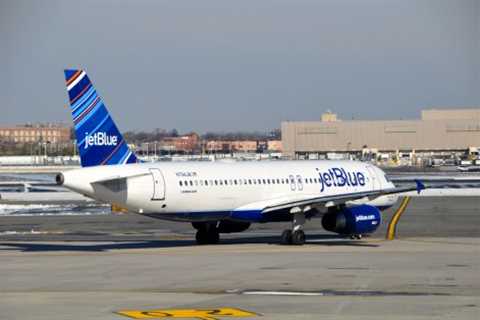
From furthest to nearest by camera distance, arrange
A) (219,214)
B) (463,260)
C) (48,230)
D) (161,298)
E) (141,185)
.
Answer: (48,230) → (219,214) → (141,185) → (463,260) → (161,298)

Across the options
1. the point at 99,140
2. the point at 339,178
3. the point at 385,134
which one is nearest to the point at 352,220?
the point at 339,178

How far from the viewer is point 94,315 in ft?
64.0

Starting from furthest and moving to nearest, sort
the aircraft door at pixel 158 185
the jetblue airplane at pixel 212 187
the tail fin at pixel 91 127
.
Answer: the tail fin at pixel 91 127
the aircraft door at pixel 158 185
the jetblue airplane at pixel 212 187

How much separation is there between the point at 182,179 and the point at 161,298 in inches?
572

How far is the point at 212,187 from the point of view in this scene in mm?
37562

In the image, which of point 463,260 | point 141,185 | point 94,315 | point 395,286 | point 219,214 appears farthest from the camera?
point 219,214

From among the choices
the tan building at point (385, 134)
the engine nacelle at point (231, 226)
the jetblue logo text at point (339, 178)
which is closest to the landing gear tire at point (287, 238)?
the engine nacelle at point (231, 226)

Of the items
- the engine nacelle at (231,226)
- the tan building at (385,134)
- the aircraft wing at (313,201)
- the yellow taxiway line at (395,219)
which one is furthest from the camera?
the tan building at (385,134)

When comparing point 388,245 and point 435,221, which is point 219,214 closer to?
point 388,245

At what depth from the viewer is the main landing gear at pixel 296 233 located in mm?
37750

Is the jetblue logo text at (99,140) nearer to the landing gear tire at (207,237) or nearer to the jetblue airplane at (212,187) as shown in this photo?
the jetblue airplane at (212,187)

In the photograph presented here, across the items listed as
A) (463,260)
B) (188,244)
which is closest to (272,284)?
(463,260)

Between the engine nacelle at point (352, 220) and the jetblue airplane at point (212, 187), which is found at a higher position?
the jetblue airplane at point (212, 187)

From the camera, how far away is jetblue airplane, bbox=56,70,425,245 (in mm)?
35125
